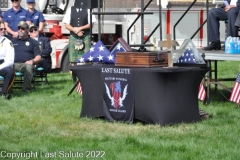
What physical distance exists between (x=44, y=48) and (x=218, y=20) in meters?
3.90

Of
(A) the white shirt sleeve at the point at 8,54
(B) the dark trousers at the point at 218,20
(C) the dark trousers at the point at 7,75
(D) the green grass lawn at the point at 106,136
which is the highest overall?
(B) the dark trousers at the point at 218,20

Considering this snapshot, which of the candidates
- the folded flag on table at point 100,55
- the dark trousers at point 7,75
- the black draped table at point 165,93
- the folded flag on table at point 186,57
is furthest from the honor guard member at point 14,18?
the folded flag on table at point 186,57

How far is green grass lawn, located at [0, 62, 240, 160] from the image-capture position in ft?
24.2

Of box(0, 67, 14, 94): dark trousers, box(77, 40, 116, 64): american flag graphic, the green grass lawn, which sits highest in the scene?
box(77, 40, 116, 64): american flag graphic

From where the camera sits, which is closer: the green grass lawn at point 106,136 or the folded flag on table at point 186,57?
the green grass lawn at point 106,136

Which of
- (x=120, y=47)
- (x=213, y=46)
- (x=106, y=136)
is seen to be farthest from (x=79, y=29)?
(x=106, y=136)

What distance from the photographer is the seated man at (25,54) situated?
44.3 feet

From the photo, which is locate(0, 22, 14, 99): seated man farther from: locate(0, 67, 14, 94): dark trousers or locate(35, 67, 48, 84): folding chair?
locate(35, 67, 48, 84): folding chair

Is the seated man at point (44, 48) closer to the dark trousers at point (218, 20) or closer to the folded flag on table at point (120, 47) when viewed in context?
the dark trousers at point (218, 20)

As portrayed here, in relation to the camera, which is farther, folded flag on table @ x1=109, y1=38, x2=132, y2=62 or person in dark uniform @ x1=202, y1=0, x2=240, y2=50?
person in dark uniform @ x1=202, y1=0, x2=240, y2=50

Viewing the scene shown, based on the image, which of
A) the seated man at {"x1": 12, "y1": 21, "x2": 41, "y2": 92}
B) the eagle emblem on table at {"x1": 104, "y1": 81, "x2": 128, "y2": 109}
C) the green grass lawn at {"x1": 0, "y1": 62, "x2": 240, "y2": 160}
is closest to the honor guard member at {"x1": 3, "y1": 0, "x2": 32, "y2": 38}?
the seated man at {"x1": 12, "y1": 21, "x2": 41, "y2": 92}

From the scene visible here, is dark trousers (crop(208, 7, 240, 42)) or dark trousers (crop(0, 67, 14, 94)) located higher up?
dark trousers (crop(208, 7, 240, 42))

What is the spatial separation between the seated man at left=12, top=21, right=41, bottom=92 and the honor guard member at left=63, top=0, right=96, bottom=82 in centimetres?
71

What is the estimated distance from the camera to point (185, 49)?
9.54 m
